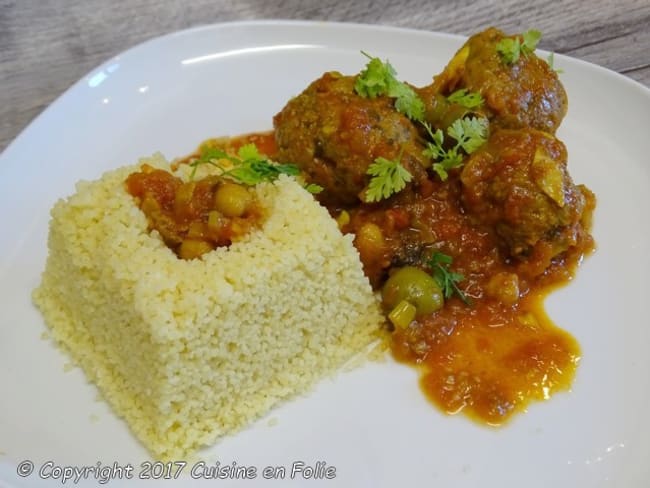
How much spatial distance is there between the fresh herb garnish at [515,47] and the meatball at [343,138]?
2.46ft

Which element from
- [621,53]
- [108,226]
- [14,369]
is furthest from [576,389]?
[621,53]

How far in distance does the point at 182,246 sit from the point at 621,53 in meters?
4.56

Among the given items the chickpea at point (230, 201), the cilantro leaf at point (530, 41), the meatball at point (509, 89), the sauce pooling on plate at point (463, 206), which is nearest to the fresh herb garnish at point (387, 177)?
the sauce pooling on plate at point (463, 206)

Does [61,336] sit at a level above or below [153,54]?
below

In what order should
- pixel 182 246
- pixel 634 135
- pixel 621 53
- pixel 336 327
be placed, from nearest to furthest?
pixel 182 246 < pixel 336 327 < pixel 634 135 < pixel 621 53

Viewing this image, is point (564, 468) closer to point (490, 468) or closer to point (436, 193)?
point (490, 468)

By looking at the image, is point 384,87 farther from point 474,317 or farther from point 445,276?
point 474,317

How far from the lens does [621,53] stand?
646 cm

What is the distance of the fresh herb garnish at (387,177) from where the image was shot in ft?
13.8

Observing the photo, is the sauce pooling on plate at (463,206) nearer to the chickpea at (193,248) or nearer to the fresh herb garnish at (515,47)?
the fresh herb garnish at (515,47)

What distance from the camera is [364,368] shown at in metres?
4.11

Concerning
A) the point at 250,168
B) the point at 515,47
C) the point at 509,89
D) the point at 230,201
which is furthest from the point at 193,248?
the point at 515,47

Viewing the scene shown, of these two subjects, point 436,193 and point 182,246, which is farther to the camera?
point 436,193

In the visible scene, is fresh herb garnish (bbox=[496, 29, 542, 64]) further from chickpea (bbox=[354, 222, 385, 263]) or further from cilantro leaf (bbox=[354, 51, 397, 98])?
chickpea (bbox=[354, 222, 385, 263])
